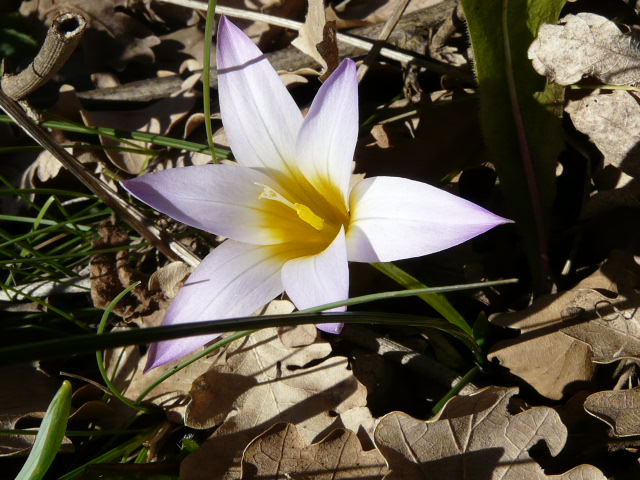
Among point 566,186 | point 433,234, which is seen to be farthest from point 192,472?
point 566,186

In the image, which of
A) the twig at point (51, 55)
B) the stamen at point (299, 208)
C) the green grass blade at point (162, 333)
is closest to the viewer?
the green grass blade at point (162, 333)

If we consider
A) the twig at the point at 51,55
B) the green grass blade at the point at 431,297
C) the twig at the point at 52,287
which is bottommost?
the twig at the point at 52,287

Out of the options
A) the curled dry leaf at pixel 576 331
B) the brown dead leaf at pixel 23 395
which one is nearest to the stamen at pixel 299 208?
the curled dry leaf at pixel 576 331

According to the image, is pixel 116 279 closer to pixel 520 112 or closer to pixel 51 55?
pixel 51 55

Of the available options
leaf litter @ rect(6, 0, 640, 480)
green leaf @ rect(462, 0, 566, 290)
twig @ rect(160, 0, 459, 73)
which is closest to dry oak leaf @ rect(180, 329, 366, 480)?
leaf litter @ rect(6, 0, 640, 480)

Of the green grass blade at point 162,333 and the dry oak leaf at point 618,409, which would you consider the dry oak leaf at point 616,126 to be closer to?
the dry oak leaf at point 618,409

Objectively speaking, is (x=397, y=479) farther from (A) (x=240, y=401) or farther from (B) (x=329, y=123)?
(B) (x=329, y=123)
